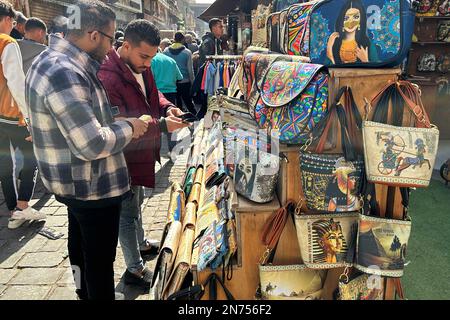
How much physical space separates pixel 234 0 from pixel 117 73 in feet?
32.2

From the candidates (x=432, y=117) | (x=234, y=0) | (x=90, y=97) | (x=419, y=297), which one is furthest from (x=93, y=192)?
(x=234, y=0)

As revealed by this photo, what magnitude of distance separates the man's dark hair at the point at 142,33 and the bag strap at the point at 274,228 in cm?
140

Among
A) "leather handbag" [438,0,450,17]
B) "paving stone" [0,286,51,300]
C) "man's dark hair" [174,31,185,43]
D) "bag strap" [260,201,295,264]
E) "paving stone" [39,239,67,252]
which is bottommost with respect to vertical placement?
"paving stone" [0,286,51,300]

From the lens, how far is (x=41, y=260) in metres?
3.40

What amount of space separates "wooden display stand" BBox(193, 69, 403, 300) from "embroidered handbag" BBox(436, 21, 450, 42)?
5.98m

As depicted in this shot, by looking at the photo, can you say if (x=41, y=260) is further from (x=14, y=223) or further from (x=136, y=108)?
(x=136, y=108)

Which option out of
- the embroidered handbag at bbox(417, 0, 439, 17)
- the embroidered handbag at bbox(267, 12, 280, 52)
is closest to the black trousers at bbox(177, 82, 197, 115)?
the embroidered handbag at bbox(417, 0, 439, 17)

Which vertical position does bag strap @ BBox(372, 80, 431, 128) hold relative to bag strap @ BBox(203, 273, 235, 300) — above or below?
above

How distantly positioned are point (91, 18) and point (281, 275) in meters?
1.73

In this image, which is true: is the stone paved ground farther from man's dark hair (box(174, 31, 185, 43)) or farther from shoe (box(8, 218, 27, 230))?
man's dark hair (box(174, 31, 185, 43))

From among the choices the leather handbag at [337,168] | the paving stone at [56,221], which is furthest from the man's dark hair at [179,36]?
the leather handbag at [337,168]

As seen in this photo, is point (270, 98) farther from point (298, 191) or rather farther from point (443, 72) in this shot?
point (443, 72)

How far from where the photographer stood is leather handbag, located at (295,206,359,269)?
6.28ft

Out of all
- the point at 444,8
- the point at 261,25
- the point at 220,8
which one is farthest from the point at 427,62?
the point at 220,8
